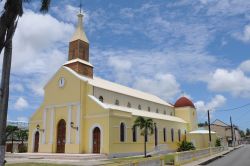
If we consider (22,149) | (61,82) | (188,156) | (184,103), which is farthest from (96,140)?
(184,103)

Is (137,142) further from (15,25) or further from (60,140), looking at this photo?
(15,25)

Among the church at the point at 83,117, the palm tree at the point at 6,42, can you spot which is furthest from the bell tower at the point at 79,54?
the palm tree at the point at 6,42

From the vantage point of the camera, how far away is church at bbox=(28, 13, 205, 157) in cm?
3634

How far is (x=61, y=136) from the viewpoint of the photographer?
131ft

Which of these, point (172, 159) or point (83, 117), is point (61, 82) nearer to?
point (83, 117)

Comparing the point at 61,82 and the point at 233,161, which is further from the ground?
the point at 61,82

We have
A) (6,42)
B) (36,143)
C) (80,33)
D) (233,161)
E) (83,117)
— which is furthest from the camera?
(80,33)

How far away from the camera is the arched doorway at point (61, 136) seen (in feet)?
129

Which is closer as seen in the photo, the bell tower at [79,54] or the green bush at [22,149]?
the bell tower at [79,54]

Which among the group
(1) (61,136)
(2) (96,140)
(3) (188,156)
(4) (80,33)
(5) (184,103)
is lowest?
(3) (188,156)

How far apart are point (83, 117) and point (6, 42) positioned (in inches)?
1071

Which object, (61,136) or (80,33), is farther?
(80,33)

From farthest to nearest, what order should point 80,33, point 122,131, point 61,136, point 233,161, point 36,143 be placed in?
point 80,33 < point 36,143 < point 61,136 < point 122,131 < point 233,161

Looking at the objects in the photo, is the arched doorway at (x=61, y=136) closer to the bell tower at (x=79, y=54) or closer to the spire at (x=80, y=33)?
the bell tower at (x=79, y=54)
